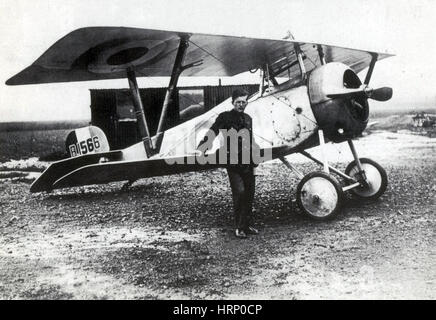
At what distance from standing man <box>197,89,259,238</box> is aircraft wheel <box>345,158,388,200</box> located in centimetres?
Result: 240

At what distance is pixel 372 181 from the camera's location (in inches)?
257

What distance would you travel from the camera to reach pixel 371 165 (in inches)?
259

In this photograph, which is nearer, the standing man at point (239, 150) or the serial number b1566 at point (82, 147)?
the standing man at point (239, 150)

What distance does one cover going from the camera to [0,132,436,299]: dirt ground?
3.51 m

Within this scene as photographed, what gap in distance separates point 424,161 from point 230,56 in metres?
7.24

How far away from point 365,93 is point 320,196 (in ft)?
4.81

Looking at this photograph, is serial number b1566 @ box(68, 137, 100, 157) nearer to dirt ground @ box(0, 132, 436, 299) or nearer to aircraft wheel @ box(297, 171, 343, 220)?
dirt ground @ box(0, 132, 436, 299)

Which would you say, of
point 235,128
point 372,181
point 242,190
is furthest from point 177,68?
point 372,181

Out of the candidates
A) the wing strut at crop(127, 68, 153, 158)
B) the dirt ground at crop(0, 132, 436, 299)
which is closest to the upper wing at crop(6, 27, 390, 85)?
the wing strut at crop(127, 68, 153, 158)

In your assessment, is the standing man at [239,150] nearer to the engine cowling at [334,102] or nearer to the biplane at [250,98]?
the biplane at [250,98]

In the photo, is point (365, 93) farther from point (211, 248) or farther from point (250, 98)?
point (211, 248)

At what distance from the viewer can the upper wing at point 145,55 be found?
4.77m

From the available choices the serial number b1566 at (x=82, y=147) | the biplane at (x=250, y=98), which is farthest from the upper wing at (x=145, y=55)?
the serial number b1566 at (x=82, y=147)

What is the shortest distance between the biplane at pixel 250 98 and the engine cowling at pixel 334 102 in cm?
1
